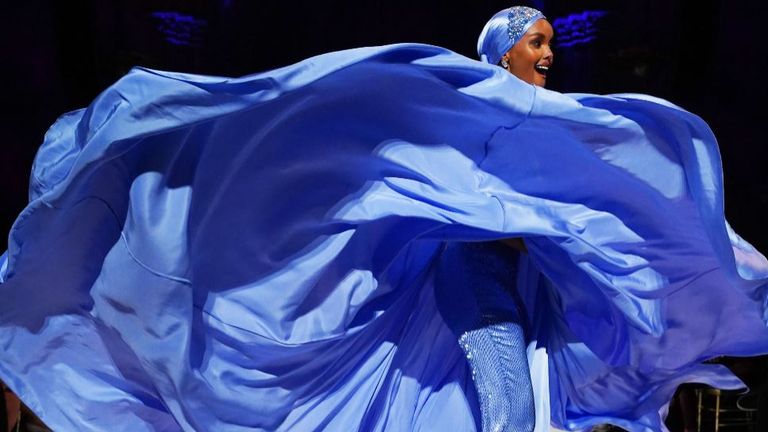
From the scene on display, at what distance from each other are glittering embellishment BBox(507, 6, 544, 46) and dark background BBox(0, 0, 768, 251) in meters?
2.49

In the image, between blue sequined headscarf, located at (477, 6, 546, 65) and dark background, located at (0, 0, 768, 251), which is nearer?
blue sequined headscarf, located at (477, 6, 546, 65)

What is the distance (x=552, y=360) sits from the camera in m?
2.46

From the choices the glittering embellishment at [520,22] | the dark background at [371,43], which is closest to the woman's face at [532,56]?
the glittering embellishment at [520,22]

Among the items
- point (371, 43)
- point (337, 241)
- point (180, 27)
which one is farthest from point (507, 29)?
point (180, 27)

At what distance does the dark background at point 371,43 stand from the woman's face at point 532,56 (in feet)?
8.18

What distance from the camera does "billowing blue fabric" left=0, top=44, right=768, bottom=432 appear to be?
1975mm

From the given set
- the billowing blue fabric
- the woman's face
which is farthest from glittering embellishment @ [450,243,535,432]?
the woman's face

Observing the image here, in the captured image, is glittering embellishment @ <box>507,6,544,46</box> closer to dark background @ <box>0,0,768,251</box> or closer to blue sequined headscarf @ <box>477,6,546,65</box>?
blue sequined headscarf @ <box>477,6,546,65</box>

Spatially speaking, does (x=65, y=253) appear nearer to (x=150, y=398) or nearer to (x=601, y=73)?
(x=150, y=398)

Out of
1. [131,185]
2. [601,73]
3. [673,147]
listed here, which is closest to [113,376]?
[131,185]

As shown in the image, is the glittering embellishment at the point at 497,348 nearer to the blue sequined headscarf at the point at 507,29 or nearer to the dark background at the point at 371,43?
the blue sequined headscarf at the point at 507,29

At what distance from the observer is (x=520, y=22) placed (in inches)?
102

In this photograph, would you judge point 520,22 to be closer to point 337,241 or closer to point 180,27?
point 337,241

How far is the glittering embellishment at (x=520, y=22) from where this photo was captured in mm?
2578
